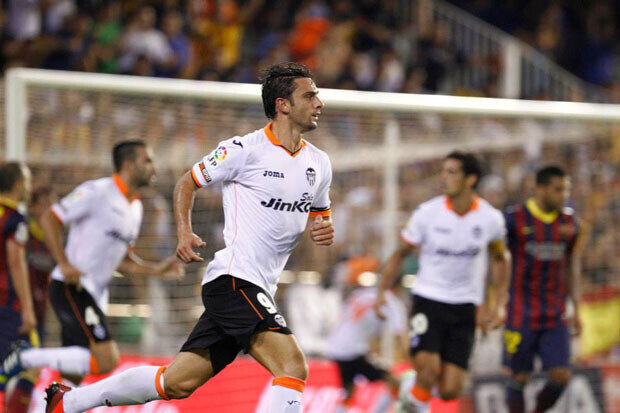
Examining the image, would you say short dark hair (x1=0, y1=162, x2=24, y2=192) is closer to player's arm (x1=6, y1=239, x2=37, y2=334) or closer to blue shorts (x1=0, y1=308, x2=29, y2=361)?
player's arm (x1=6, y1=239, x2=37, y2=334)

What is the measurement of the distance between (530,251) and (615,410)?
2.42 m

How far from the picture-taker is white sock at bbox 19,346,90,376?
7.32m

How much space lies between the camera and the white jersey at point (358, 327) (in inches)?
364

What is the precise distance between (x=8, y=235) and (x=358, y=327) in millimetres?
3279

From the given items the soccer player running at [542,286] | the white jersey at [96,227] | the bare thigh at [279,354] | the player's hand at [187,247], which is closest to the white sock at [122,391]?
the bare thigh at [279,354]

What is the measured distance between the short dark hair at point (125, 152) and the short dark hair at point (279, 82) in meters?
2.18

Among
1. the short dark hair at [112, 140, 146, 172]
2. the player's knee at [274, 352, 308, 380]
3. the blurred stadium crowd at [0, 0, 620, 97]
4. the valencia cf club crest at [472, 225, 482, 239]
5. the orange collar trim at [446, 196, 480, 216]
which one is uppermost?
the blurred stadium crowd at [0, 0, 620, 97]

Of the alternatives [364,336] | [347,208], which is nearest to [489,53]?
[347,208]

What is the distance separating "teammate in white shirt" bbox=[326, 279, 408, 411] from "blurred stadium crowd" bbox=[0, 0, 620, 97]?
14.0ft

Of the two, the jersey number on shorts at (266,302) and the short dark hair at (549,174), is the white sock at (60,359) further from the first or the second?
the short dark hair at (549,174)

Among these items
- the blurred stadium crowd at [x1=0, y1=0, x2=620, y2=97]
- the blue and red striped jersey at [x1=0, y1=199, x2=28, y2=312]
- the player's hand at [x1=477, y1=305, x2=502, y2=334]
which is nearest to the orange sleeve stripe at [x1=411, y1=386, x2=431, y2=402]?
the player's hand at [x1=477, y1=305, x2=502, y2=334]

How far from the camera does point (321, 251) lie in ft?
33.9

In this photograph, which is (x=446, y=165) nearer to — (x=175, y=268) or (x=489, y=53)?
(x=175, y=268)

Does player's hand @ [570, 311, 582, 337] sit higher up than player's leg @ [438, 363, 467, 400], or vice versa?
player's hand @ [570, 311, 582, 337]
